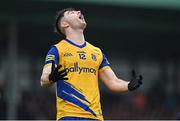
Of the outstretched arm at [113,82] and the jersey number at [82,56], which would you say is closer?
the jersey number at [82,56]

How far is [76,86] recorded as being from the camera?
6223 millimetres

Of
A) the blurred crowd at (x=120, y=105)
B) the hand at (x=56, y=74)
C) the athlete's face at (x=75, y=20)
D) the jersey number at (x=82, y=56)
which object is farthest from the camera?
the blurred crowd at (x=120, y=105)

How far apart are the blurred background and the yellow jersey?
35.6 feet

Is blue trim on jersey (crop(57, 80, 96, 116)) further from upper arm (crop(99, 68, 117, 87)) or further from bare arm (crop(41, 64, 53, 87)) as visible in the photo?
upper arm (crop(99, 68, 117, 87))

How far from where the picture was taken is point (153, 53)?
24641mm

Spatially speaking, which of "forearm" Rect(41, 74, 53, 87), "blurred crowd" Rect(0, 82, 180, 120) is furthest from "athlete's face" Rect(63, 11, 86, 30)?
"blurred crowd" Rect(0, 82, 180, 120)

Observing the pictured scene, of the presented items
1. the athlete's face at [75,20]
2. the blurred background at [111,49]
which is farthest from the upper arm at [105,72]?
the blurred background at [111,49]

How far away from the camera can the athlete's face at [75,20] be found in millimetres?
6414

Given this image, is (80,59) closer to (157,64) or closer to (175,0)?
(175,0)

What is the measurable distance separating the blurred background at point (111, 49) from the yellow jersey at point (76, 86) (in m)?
10.8

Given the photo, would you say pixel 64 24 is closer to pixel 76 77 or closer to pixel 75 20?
pixel 75 20

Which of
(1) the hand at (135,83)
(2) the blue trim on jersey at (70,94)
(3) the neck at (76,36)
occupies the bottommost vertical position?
(2) the blue trim on jersey at (70,94)

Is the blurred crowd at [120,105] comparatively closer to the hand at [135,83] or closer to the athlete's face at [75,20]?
the athlete's face at [75,20]

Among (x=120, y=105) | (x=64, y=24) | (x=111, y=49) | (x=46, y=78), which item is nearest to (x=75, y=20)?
(x=64, y=24)
